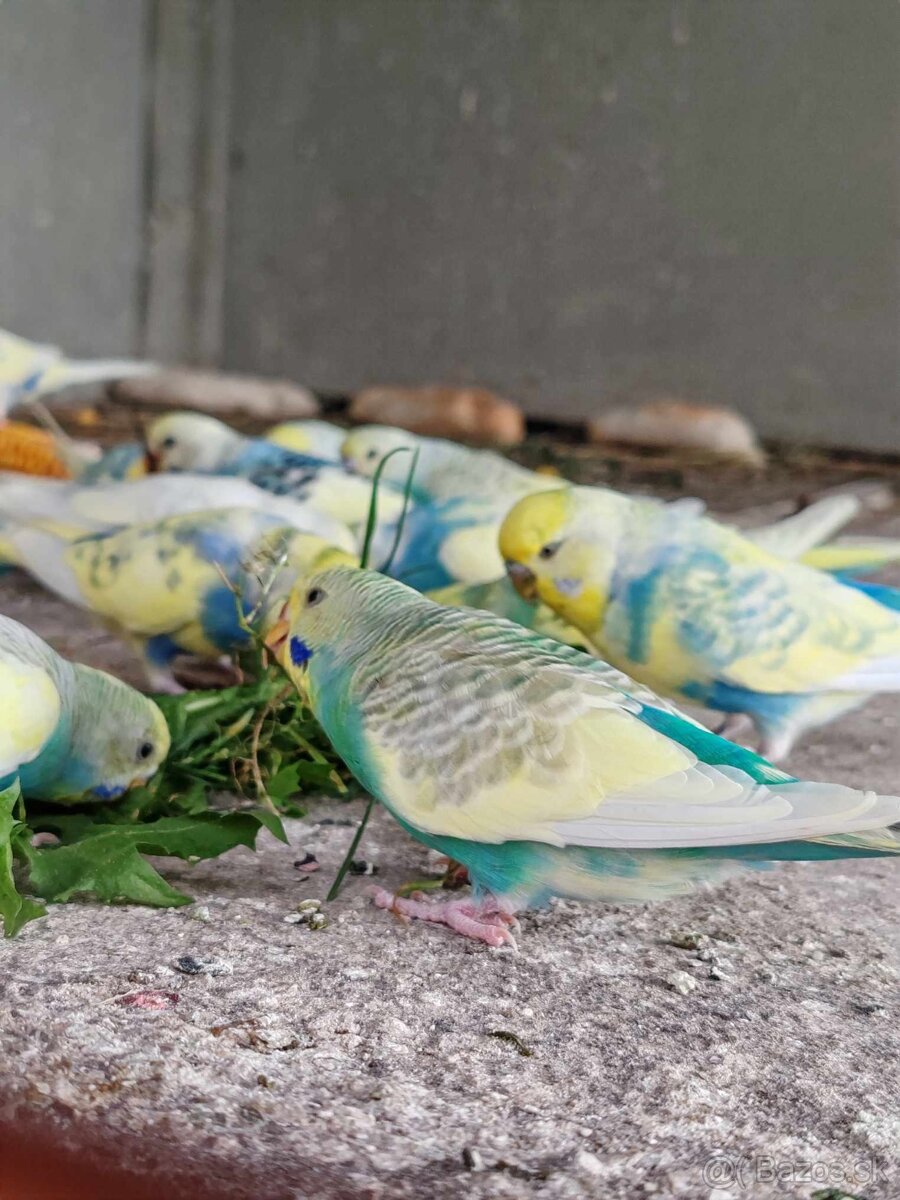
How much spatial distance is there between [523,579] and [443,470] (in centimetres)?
131

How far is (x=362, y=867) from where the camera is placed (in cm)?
208

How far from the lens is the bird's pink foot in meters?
1.79

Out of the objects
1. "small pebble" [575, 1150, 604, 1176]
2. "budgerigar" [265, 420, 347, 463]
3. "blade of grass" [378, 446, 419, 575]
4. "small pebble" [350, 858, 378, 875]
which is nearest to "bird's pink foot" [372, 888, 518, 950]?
"small pebble" [350, 858, 378, 875]

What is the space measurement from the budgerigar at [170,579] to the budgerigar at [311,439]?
1.67 m

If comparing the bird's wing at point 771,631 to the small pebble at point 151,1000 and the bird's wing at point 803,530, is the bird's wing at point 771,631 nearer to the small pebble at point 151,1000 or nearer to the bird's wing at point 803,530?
the bird's wing at point 803,530

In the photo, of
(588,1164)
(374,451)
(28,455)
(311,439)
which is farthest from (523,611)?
(28,455)

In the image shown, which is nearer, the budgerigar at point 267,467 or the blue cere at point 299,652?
the blue cere at point 299,652

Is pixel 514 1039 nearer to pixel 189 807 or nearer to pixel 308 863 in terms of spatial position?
pixel 308 863

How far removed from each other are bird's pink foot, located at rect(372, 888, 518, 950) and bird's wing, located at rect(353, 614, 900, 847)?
8.2 inches

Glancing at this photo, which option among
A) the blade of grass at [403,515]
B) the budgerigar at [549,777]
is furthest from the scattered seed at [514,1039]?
the blade of grass at [403,515]

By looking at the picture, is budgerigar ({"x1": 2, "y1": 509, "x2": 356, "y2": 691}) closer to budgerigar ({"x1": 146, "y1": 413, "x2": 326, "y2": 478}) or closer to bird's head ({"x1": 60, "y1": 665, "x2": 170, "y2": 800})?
bird's head ({"x1": 60, "y1": 665, "x2": 170, "y2": 800})

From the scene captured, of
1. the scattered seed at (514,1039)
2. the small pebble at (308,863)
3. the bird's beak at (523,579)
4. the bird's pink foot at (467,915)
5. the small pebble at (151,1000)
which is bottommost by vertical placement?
the small pebble at (308,863)

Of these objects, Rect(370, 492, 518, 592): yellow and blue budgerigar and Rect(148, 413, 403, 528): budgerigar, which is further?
Rect(148, 413, 403, 528): budgerigar

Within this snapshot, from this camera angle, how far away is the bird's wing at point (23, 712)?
5.97 ft
